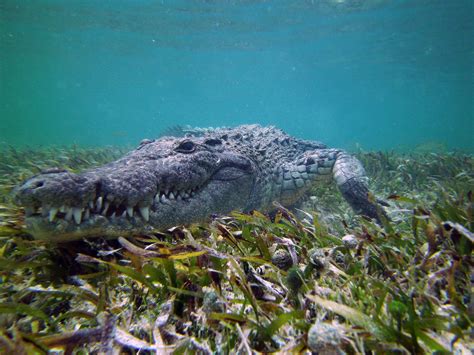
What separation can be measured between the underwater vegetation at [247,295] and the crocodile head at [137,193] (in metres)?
0.20

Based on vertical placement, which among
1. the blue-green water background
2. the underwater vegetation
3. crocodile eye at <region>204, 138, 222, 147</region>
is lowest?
the underwater vegetation

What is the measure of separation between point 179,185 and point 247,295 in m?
1.53

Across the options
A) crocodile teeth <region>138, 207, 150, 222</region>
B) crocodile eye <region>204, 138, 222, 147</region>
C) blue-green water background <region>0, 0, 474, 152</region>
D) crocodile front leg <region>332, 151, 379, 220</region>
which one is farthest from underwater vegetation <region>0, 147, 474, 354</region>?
blue-green water background <region>0, 0, 474, 152</region>

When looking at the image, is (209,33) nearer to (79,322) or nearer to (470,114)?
(79,322)

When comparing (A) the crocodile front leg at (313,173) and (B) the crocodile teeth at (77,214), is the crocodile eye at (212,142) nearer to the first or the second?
(A) the crocodile front leg at (313,173)

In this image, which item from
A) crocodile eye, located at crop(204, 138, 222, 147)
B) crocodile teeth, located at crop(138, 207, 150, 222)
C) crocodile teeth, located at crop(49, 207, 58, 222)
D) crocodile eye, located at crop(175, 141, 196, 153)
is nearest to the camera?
crocodile teeth, located at crop(49, 207, 58, 222)

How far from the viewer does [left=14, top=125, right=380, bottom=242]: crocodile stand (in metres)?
1.70

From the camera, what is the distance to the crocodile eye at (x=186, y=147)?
3062mm

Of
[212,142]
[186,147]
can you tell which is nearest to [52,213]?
[186,147]

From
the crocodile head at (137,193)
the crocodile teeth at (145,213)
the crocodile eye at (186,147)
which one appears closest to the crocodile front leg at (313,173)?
the crocodile head at (137,193)

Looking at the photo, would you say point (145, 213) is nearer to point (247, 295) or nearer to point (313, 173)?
point (247, 295)

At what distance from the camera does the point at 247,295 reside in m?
1.27

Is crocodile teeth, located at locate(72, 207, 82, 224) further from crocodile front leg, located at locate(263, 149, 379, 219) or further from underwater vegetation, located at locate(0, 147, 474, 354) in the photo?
crocodile front leg, located at locate(263, 149, 379, 219)

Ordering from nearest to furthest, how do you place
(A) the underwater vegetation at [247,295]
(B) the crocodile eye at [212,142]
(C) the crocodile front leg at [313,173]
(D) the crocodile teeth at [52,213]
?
(A) the underwater vegetation at [247,295] → (D) the crocodile teeth at [52,213] → (B) the crocodile eye at [212,142] → (C) the crocodile front leg at [313,173]
